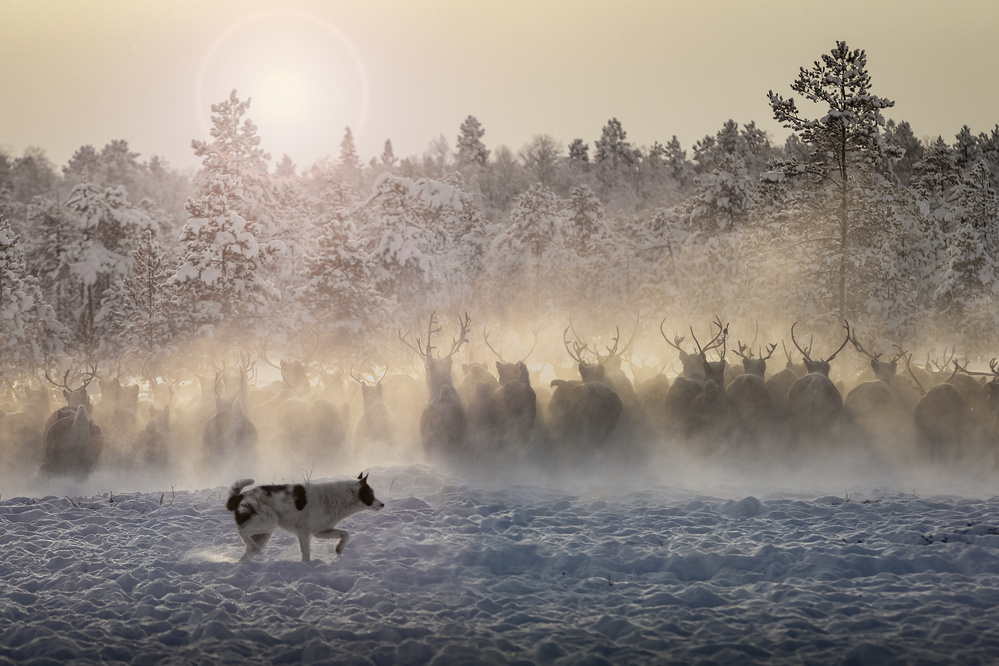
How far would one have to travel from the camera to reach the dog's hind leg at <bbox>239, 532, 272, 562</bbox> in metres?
8.84

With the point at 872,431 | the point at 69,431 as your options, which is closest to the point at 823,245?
the point at 872,431

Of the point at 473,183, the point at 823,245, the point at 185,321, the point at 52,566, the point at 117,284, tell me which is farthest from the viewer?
the point at 473,183

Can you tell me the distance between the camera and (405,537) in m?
9.84

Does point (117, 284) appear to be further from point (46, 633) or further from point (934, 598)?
point (934, 598)

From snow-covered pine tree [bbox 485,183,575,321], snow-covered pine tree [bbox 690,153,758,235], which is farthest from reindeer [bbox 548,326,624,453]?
snow-covered pine tree [bbox 485,183,575,321]

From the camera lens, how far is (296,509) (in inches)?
345

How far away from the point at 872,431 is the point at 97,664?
12.2m

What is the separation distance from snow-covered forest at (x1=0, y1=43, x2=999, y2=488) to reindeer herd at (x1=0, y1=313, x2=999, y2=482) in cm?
152

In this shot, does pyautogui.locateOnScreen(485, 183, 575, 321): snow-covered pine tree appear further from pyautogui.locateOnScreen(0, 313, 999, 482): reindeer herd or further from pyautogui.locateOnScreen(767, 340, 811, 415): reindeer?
pyautogui.locateOnScreen(767, 340, 811, 415): reindeer

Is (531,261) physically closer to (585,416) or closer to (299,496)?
(585,416)

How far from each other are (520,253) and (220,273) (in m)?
19.2

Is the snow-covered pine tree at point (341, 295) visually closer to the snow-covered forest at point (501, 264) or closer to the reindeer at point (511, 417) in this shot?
the snow-covered forest at point (501, 264)

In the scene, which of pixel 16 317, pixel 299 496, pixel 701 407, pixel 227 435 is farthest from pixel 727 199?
pixel 299 496

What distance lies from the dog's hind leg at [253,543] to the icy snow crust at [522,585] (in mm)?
168
